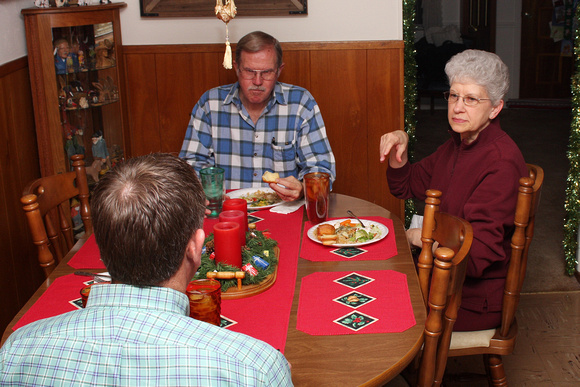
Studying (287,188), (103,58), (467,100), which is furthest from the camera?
(103,58)

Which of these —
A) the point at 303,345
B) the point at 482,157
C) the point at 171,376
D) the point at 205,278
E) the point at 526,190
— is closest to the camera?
the point at 171,376

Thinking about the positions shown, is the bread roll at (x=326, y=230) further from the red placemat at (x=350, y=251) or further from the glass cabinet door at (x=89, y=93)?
the glass cabinet door at (x=89, y=93)

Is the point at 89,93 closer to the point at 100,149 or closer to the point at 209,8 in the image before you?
the point at 100,149

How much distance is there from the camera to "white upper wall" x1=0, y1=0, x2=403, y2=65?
3.58m

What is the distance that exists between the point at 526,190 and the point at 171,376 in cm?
134

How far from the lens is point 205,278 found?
1751 millimetres

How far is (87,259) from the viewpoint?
6.53 ft

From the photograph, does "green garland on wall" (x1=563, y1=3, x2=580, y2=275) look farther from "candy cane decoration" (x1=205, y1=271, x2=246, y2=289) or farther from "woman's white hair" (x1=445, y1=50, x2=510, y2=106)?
"candy cane decoration" (x1=205, y1=271, x2=246, y2=289)

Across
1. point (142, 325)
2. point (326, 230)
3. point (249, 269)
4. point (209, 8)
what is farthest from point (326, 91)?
point (142, 325)

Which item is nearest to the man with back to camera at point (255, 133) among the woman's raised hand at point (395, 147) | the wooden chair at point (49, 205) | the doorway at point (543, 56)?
the woman's raised hand at point (395, 147)

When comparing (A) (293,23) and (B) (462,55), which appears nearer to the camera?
(B) (462,55)

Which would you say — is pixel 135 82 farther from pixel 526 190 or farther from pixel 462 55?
pixel 526 190

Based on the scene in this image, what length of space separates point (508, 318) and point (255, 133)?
1.41m


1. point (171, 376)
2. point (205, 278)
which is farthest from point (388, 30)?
point (171, 376)
